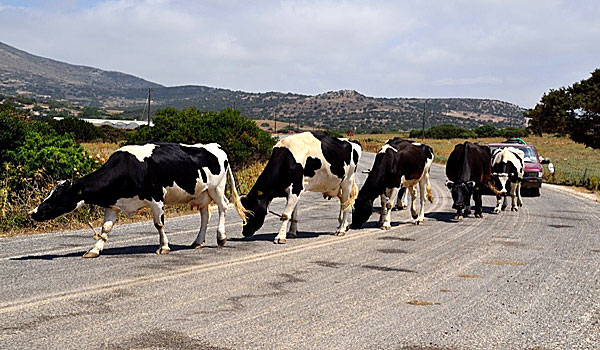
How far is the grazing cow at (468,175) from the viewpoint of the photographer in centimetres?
1727

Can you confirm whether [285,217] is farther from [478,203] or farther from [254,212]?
[478,203]

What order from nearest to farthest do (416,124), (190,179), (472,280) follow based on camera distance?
1. (472,280)
2. (190,179)
3. (416,124)

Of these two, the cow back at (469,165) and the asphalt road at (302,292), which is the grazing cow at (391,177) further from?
the asphalt road at (302,292)

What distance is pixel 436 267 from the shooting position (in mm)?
10133

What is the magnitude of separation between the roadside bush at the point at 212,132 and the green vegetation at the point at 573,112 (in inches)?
676

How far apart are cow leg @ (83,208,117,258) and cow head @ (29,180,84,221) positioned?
513mm

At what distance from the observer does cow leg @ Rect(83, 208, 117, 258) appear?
10.1 metres

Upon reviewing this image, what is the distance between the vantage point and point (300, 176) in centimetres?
1278

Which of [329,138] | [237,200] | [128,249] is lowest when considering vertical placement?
[128,249]

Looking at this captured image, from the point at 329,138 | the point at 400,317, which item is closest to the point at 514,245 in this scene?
the point at 329,138

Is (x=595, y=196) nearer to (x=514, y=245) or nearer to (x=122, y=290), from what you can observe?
(x=514, y=245)

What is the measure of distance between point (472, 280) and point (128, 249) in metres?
5.93

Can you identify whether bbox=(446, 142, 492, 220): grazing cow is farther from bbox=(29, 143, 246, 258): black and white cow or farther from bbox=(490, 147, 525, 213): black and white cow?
bbox=(29, 143, 246, 258): black and white cow

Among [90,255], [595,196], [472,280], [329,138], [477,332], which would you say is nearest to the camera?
[477,332]
